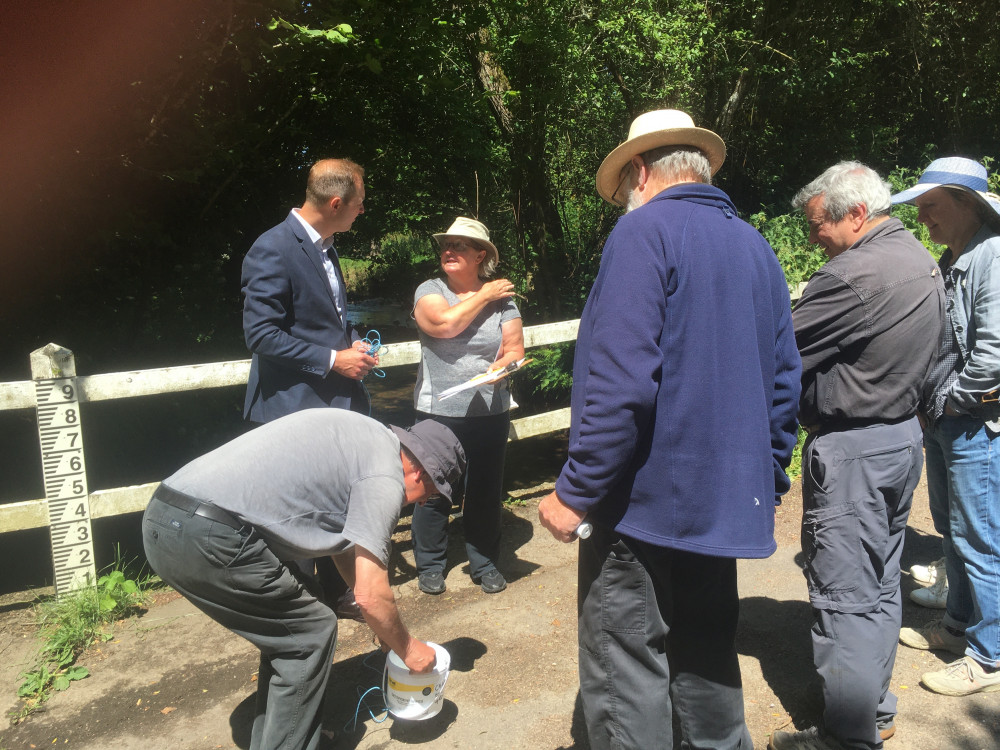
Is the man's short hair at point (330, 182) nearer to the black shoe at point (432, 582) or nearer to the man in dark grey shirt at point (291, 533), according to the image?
the man in dark grey shirt at point (291, 533)

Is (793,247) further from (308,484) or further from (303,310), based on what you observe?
(308,484)

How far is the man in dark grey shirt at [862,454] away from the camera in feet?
9.12

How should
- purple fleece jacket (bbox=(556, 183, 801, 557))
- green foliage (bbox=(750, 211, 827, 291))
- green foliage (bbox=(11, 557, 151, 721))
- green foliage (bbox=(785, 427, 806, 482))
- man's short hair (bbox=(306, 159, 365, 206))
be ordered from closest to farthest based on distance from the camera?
purple fleece jacket (bbox=(556, 183, 801, 557)) → green foliage (bbox=(11, 557, 151, 721)) → man's short hair (bbox=(306, 159, 365, 206)) → green foliage (bbox=(785, 427, 806, 482)) → green foliage (bbox=(750, 211, 827, 291))

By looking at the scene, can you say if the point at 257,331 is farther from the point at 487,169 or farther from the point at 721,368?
the point at 487,169

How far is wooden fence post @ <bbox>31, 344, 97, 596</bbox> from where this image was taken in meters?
3.73

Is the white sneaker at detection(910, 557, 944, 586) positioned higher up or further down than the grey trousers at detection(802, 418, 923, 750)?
further down

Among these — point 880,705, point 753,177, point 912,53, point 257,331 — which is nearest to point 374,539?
point 257,331

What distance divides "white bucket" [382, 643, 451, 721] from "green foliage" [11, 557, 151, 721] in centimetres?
159

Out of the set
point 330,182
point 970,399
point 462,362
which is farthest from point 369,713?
point 970,399

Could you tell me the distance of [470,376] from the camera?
3.99 metres

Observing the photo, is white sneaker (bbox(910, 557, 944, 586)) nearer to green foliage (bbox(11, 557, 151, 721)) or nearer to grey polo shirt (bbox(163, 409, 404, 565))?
grey polo shirt (bbox(163, 409, 404, 565))

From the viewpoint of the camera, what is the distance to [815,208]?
3.12 m

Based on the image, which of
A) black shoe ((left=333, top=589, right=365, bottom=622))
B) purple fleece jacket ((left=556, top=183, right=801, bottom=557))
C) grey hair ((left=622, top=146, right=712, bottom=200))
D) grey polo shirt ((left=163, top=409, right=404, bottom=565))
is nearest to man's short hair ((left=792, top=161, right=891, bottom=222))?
grey hair ((left=622, top=146, right=712, bottom=200))

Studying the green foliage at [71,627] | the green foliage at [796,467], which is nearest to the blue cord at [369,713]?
the green foliage at [71,627]
